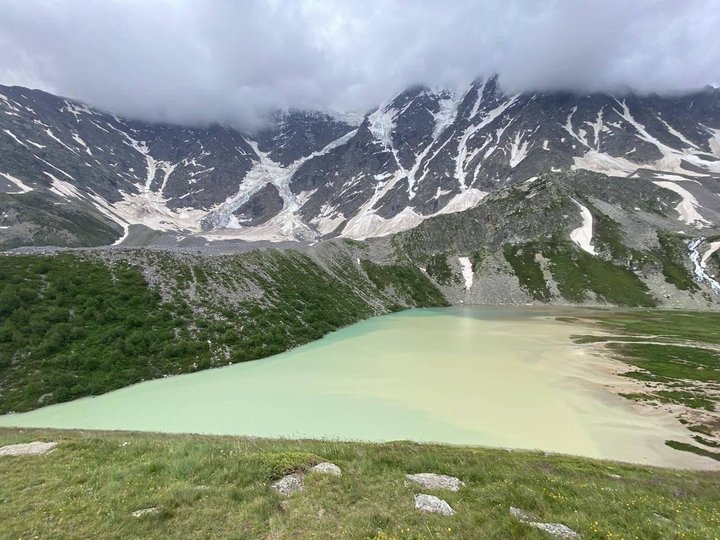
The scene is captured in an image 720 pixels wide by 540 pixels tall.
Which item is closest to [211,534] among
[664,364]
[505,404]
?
[505,404]

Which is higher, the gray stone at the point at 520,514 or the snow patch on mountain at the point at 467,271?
the snow patch on mountain at the point at 467,271

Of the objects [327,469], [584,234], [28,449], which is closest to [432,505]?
[327,469]

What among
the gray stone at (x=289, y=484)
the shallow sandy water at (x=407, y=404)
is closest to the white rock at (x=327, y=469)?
the gray stone at (x=289, y=484)

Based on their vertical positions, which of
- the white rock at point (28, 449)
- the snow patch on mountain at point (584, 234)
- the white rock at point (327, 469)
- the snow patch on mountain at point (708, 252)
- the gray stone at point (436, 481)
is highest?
the snow patch on mountain at point (584, 234)

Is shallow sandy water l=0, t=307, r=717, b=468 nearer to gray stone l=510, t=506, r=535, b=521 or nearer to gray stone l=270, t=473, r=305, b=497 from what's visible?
gray stone l=270, t=473, r=305, b=497

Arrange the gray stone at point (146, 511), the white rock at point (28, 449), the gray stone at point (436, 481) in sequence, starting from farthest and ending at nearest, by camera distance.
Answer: the white rock at point (28, 449), the gray stone at point (436, 481), the gray stone at point (146, 511)

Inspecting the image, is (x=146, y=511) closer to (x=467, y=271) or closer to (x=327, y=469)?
(x=327, y=469)

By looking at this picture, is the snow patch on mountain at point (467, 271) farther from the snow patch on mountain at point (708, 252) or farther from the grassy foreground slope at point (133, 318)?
the snow patch on mountain at point (708, 252)
